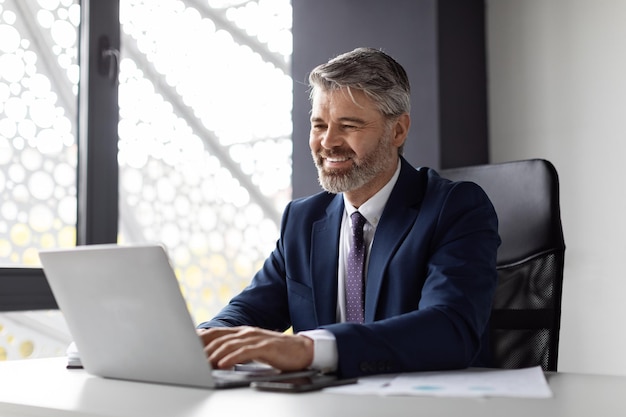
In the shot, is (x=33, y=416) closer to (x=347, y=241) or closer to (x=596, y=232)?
(x=347, y=241)

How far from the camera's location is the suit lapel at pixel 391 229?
1684 millimetres

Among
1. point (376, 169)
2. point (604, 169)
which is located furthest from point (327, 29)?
point (376, 169)

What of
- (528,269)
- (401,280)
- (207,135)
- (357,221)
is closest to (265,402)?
(401,280)

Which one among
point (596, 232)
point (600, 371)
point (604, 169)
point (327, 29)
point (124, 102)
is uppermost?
point (327, 29)

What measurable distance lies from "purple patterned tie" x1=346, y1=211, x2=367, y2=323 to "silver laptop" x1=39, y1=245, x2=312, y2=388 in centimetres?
46

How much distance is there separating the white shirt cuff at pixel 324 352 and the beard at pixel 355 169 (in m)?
0.68

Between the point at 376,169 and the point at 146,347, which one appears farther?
the point at 376,169

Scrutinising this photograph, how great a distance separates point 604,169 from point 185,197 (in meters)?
2.37

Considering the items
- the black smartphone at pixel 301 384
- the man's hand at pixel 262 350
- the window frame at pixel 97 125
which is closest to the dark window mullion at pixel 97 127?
the window frame at pixel 97 125

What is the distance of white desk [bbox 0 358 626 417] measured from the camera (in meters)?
0.91

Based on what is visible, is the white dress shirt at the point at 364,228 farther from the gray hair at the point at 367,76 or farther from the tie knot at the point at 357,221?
the gray hair at the point at 367,76

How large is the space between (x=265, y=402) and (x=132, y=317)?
11.7 inches

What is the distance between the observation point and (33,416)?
104 centimetres

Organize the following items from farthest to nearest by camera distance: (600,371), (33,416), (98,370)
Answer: (600,371)
(98,370)
(33,416)
